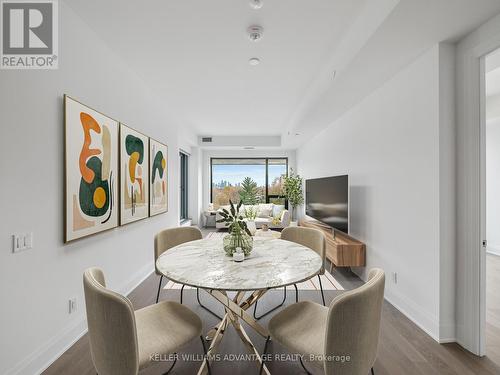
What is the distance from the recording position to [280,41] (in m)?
2.30

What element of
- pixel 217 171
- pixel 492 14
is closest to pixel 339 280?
pixel 492 14

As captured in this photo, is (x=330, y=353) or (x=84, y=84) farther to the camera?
(x=84, y=84)

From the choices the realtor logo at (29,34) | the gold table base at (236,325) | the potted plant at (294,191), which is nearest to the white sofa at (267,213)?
the potted plant at (294,191)

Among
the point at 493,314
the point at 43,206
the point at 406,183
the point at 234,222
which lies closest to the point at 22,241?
the point at 43,206

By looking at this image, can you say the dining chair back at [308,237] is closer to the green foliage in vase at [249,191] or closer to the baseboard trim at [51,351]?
the baseboard trim at [51,351]

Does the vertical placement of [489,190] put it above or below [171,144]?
below

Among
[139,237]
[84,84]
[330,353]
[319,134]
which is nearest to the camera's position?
[330,353]

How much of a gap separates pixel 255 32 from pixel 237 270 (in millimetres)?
1979

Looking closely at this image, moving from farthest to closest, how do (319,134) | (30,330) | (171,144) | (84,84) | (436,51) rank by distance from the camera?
→ (319,134), (171,144), (84,84), (436,51), (30,330)

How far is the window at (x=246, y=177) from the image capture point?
24.7 ft

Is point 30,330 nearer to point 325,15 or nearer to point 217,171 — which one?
point 325,15

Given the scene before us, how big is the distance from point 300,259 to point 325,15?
6.33 feet

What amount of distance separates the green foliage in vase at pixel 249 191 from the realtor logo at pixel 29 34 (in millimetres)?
5841

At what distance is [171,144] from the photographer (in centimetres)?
421
